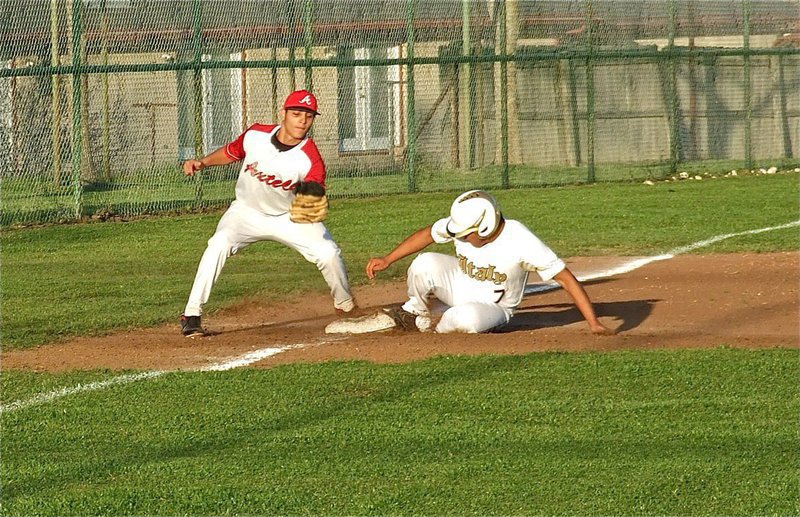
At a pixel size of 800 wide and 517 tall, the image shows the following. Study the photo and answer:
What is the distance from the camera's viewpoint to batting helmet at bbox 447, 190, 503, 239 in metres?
8.75

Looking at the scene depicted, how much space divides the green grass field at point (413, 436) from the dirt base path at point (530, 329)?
38cm

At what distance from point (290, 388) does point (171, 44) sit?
10940mm

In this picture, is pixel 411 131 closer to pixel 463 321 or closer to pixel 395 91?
pixel 395 91

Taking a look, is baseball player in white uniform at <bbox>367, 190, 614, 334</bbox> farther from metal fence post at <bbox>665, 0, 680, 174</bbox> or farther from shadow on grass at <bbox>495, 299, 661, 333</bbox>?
metal fence post at <bbox>665, 0, 680, 174</bbox>

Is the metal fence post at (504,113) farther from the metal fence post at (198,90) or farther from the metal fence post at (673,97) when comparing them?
the metal fence post at (198,90)

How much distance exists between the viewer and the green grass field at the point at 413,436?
537 cm

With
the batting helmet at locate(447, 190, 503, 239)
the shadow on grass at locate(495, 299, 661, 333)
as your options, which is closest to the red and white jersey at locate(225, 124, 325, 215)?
the batting helmet at locate(447, 190, 503, 239)

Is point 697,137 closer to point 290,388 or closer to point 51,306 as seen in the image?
point 51,306

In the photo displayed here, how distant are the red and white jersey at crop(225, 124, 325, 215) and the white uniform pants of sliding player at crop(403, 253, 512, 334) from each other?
977 mm

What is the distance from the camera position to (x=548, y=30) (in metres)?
22.2

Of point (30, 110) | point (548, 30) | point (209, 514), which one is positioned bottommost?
point (209, 514)

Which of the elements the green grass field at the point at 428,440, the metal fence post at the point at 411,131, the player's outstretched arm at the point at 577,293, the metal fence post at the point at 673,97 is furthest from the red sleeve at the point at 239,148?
the metal fence post at the point at 673,97

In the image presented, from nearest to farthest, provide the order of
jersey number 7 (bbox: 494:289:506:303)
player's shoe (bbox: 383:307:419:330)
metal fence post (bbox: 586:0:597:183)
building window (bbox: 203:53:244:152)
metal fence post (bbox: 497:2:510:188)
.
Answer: jersey number 7 (bbox: 494:289:506:303)
player's shoe (bbox: 383:307:419:330)
building window (bbox: 203:53:244:152)
metal fence post (bbox: 497:2:510:188)
metal fence post (bbox: 586:0:597:183)

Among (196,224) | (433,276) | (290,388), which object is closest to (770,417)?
(290,388)
